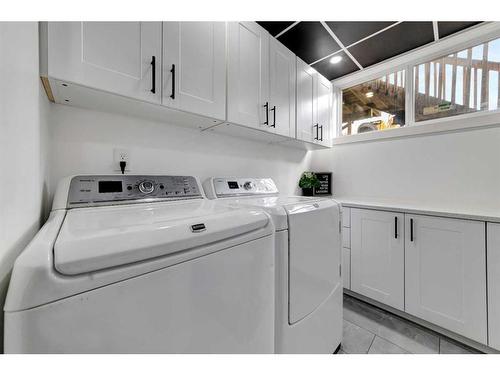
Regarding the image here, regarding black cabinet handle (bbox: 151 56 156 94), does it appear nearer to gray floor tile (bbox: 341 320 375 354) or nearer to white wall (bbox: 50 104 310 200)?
white wall (bbox: 50 104 310 200)

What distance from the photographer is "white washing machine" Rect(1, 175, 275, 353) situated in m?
0.40

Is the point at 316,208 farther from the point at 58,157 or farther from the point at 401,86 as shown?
the point at 401,86

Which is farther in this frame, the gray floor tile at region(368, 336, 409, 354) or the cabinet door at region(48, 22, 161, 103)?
the gray floor tile at region(368, 336, 409, 354)

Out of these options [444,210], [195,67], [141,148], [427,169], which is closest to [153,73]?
[195,67]

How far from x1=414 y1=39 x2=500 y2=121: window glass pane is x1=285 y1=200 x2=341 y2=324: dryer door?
1635mm

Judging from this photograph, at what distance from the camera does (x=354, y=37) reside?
71.4 inches

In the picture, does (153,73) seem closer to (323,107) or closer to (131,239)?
(131,239)

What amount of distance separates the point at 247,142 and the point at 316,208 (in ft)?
3.28

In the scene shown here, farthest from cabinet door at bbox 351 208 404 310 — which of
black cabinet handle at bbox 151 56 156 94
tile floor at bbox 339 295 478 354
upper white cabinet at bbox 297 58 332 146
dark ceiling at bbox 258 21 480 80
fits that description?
black cabinet handle at bbox 151 56 156 94

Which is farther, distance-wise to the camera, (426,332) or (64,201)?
(426,332)

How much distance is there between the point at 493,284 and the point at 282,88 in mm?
1999

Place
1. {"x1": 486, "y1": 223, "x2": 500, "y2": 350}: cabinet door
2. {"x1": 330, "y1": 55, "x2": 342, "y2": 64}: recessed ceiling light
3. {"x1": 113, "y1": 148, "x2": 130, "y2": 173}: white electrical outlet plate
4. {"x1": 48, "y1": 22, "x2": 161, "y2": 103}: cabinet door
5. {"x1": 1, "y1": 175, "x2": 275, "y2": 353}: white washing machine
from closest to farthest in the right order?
{"x1": 1, "y1": 175, "x2": 275, "y2": 353}: white washing machine → {"x1": 48, "y1": 22, "x2": 161, "y2": 103}: cabinet door → {"x1": 113, "y1": 148, "x2": 130, "y2": 173}: white electrical outlet plate → {"x1": 486, "y1": 223, "x2": 500, "y2": 350}: cabinet door → {"x1": 330, "y1": 55, "x2": 342, "y2": 64}: recessed ceiling light
